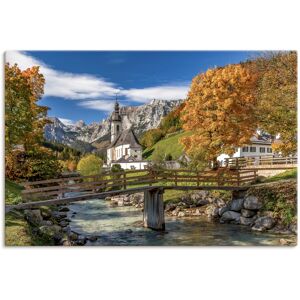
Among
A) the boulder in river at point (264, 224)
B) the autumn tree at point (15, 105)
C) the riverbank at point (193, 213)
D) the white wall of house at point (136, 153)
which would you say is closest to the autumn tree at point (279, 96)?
the riverbank at point (193, 213)

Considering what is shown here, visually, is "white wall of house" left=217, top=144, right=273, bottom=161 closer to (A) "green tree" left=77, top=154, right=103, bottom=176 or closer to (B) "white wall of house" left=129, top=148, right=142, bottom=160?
(B) "white wall of house" left=129, top=148, right=142, bottom=160

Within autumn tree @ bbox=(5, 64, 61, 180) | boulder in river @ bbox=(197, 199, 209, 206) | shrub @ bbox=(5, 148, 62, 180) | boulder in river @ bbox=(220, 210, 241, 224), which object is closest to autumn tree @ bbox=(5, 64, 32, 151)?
autumn tree @ bbox=(5, 64, 61, 180)

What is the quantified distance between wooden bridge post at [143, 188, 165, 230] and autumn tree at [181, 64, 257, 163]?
1783 millimetres

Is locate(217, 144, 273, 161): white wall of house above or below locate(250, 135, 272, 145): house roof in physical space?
below

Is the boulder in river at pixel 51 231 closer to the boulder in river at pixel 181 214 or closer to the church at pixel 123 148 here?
the church at pixel 123 148

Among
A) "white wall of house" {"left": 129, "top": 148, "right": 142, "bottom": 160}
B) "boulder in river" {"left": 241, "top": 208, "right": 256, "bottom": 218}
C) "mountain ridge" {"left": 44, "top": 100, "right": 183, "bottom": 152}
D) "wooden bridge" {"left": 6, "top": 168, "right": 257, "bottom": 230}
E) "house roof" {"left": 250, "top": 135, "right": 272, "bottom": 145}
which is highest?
"mountain ridge" {"left": 44, "top": 100, "right": 183, "bottom": 152}

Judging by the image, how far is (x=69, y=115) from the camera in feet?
26.9

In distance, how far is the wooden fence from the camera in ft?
28.5

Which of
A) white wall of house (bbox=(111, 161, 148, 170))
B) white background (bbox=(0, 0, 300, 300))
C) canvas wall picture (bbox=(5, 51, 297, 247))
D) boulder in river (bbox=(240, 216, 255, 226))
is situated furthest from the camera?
boulder in river (bbox=(240, 216, 255, 226))

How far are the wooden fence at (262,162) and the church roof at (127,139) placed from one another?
2487mm
